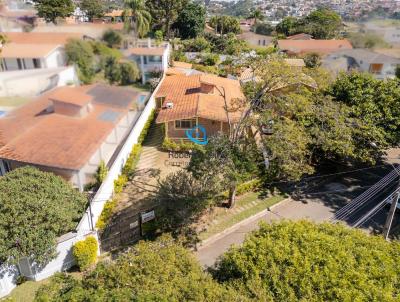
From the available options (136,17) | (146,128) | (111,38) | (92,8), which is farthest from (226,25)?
(111,38)

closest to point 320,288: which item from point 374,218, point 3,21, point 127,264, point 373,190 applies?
point 127,264

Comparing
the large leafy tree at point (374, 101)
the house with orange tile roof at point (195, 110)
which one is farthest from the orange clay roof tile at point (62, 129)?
the large leafy tree at point (374, 101)

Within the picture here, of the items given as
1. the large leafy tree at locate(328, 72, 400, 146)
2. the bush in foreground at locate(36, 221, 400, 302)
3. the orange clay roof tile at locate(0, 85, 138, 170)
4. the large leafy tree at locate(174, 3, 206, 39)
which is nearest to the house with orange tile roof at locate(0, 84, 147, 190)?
the orange clay roof tile at locate(0, 85, 138, 170)

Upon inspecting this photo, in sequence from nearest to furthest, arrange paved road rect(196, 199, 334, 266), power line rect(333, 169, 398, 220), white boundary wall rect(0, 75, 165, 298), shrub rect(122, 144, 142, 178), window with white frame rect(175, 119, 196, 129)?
white boundary wall rect(0, 75, 165, 298) → paved road rect(196, 199, 334, 266) → power line rect(333, 169, 398, 220) → shrub rect(122, 144, 142, 178) → window with white frame rect(175, 119, 196, 129)

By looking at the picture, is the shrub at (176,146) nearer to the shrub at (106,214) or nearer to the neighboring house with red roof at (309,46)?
the shrub at (106,214)

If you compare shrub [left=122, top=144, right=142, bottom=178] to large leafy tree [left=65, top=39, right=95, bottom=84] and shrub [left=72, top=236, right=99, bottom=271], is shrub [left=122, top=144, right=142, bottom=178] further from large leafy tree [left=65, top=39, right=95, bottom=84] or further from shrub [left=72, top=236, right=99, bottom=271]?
large leafy tree [left=65, top=39, right=95, bottom=84]
